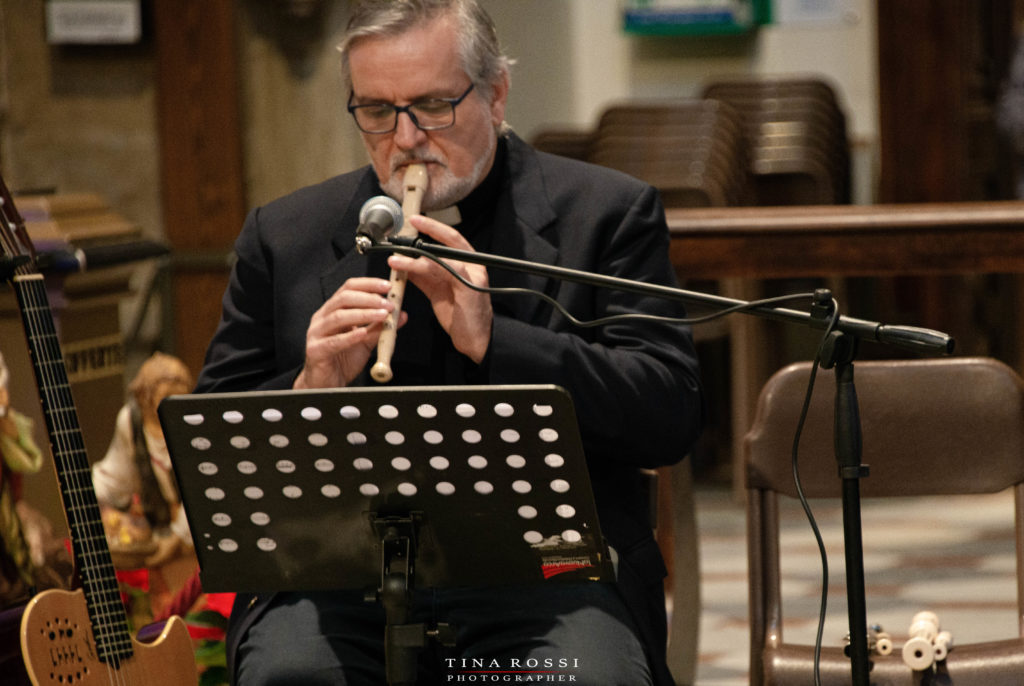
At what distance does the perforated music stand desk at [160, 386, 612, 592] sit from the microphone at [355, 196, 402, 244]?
9.1 inches

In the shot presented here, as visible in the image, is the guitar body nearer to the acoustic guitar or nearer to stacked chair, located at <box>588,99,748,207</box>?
the acoustic guitar

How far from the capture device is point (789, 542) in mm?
5418

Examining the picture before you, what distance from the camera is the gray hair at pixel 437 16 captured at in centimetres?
259

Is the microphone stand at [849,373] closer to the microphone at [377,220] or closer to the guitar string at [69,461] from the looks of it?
the microphone at [377,220]

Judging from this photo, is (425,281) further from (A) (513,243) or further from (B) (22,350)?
(B) (22,350)

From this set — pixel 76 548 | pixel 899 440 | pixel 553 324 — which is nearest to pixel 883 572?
pixel 899 440

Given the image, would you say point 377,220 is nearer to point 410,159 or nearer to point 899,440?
point 410,159

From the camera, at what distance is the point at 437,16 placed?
261cm

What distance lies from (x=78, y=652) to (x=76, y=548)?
172mm

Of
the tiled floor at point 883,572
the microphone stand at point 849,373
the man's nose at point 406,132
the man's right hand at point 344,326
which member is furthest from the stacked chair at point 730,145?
the microphone stand at point 849,373

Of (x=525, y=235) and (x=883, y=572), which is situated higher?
(x=525, y=235)

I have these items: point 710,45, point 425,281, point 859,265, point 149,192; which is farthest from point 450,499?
point 710,45

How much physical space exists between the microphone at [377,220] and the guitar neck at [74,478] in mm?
680

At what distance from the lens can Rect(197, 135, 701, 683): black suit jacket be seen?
246cm
